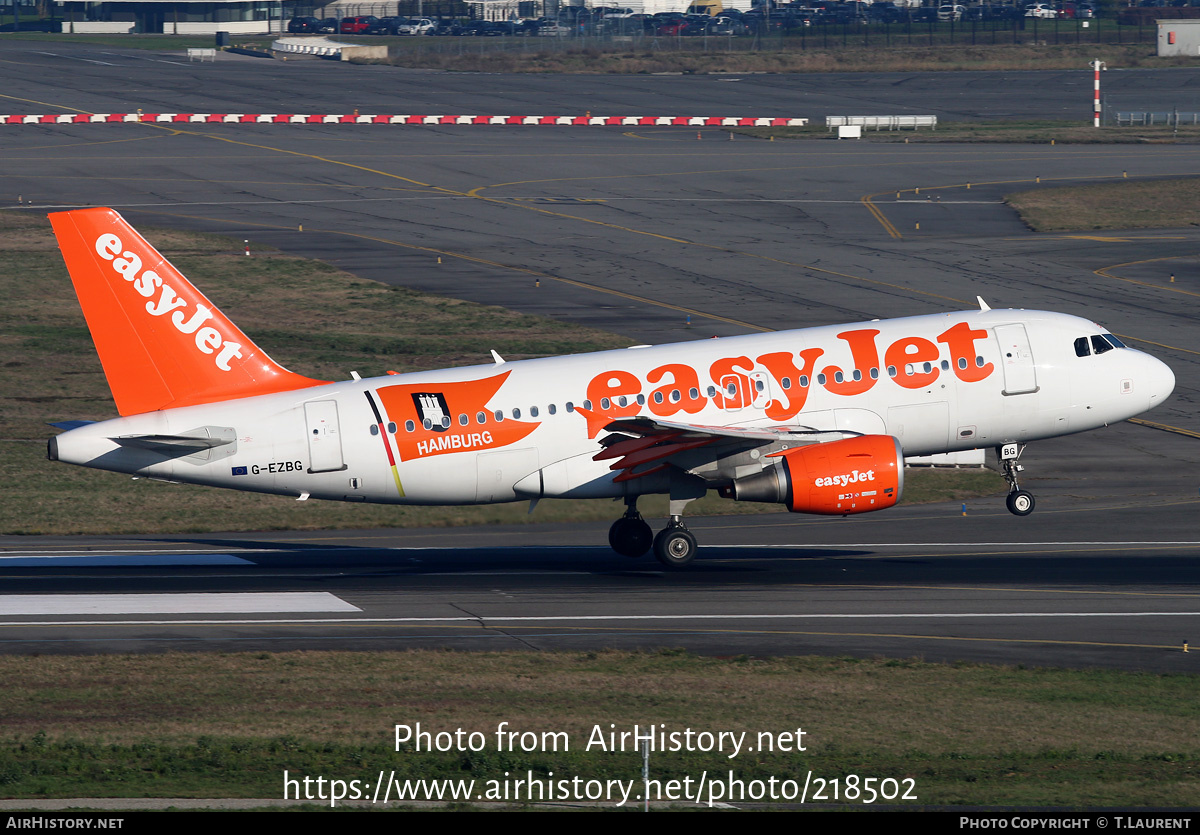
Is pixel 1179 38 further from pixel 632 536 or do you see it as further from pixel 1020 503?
pixel 632 536

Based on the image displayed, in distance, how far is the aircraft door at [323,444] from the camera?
3509 cm

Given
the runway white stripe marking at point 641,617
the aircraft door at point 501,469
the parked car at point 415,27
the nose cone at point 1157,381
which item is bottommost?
the runway white stripe marking at point 641,617

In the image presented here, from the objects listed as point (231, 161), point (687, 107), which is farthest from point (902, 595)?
point (687, 107)

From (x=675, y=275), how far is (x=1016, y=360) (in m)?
37.3

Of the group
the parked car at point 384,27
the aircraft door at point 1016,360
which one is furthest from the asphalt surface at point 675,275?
the parked car at point 384,27

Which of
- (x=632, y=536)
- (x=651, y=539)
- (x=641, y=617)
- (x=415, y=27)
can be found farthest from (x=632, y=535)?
(x=415, y=27)

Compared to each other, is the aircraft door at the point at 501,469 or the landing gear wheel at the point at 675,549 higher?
the aircraft door at the point at 501,469

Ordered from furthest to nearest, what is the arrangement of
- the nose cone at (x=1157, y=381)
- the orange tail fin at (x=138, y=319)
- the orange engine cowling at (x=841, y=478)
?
the nose cone at (x=1157, y=381)
the orange tail fin at (x=138, y=319)
the orange engine cowling at (x=841, y=478)

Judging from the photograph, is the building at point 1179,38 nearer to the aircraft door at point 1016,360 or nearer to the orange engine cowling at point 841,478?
the aircraft door at point 1016,360

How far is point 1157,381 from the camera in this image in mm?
38344

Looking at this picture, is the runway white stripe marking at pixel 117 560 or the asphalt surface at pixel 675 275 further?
the runway white stripe marking at pixel 117 560

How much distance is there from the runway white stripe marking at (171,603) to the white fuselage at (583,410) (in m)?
2.89

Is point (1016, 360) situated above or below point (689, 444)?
above

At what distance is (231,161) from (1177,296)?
208 ft
